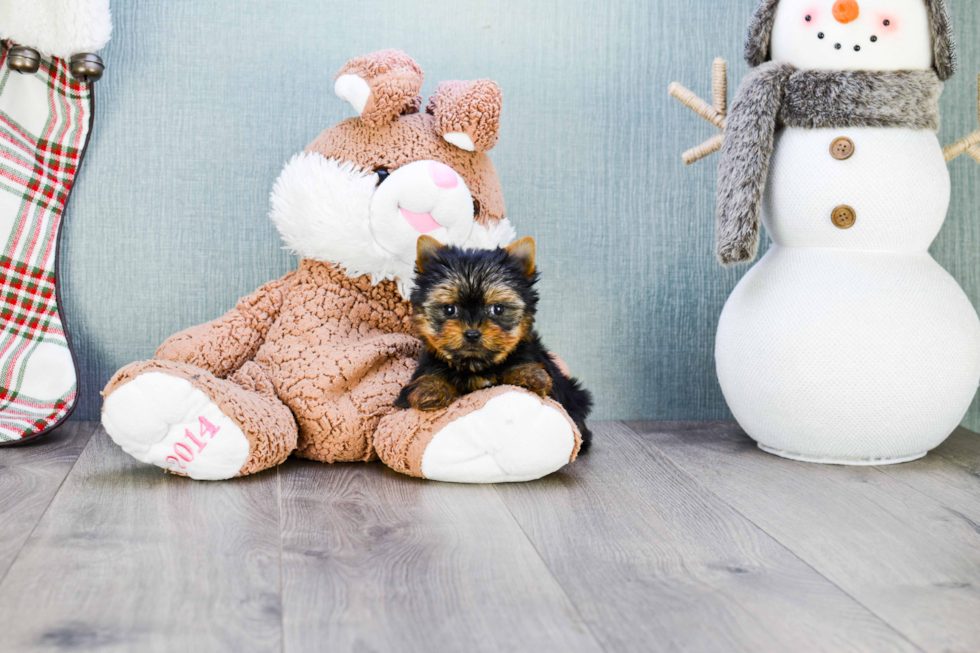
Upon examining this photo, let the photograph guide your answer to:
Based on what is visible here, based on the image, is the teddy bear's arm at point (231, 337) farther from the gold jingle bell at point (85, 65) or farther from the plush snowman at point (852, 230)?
the plush snowman at point (852, 230)

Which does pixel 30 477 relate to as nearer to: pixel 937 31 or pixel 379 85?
pixel 379 85

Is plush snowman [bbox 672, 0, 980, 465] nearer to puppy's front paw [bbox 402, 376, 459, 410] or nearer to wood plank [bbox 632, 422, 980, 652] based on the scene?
wood plank [bbox 632, 422, 980, 652]

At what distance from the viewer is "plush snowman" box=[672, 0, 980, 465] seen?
Result: 1.28 m

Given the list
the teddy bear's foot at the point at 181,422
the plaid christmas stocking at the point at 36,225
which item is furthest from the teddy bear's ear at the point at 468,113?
the plaid christmas stocking at the point at 36,225

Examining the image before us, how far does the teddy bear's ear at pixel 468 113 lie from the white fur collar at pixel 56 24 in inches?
23.4

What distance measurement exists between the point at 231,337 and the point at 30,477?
13.5 inches

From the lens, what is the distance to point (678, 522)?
1.05 metres

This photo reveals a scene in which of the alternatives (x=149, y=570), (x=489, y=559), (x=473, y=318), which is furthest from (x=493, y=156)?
(x=149, y=570)

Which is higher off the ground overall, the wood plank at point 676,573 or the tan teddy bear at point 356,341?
the tan teddy bear at point 356,341

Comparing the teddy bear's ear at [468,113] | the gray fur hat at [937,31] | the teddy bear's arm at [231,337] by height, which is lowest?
the teddy bear's arm at [231,337]

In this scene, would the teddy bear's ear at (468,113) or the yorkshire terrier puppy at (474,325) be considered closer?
the yorkshire terrier puppy at (474,325)

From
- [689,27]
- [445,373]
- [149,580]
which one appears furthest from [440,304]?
[689,27]

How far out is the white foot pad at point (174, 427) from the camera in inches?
43.5

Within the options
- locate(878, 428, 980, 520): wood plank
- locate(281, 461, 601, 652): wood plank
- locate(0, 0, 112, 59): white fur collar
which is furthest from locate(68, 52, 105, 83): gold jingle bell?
locate(878, 428, 980, 520): wood plank
